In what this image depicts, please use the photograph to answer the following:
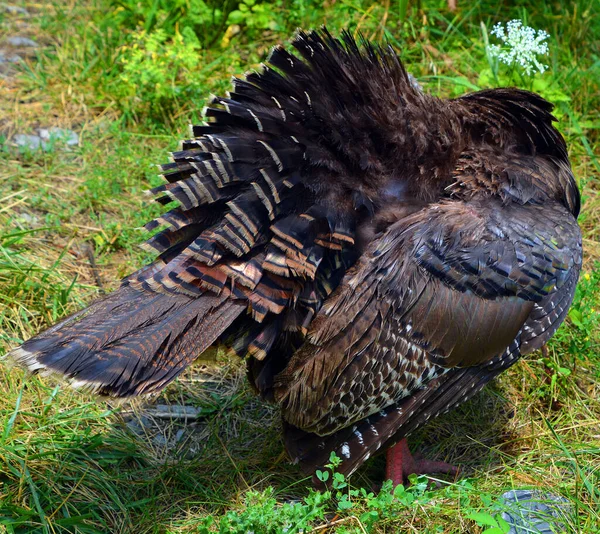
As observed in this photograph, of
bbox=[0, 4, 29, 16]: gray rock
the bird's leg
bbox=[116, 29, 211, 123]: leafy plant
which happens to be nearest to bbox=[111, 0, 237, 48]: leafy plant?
bbox=[116, 29, 211, 123]: leafy plant

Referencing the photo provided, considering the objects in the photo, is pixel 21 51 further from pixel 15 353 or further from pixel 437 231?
pixel 437 231

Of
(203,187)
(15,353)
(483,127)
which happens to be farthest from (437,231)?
(15,353)

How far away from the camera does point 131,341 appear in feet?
10.4

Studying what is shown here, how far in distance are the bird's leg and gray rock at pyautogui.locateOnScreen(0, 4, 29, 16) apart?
5.78 metres

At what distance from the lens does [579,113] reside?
5.65 metres

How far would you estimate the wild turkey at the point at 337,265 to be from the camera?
330 centimetres

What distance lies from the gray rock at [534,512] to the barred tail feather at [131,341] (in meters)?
1.59

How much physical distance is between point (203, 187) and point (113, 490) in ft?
5.23

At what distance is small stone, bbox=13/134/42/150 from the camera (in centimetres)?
574

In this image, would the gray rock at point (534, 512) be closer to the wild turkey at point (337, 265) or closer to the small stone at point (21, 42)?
the wild turkey at point (337, 265)

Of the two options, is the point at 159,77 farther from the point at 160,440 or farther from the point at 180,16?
the point at 160,440

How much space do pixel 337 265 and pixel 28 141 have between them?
136 inches

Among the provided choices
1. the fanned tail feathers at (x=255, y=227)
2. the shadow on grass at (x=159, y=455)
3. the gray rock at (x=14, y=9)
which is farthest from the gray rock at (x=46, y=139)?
the fanned tail feathers at (x=255, y=227)

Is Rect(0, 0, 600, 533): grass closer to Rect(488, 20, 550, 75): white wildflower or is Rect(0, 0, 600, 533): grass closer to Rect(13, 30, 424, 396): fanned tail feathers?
Rect(488, 20, 550, 75): white wildflower
